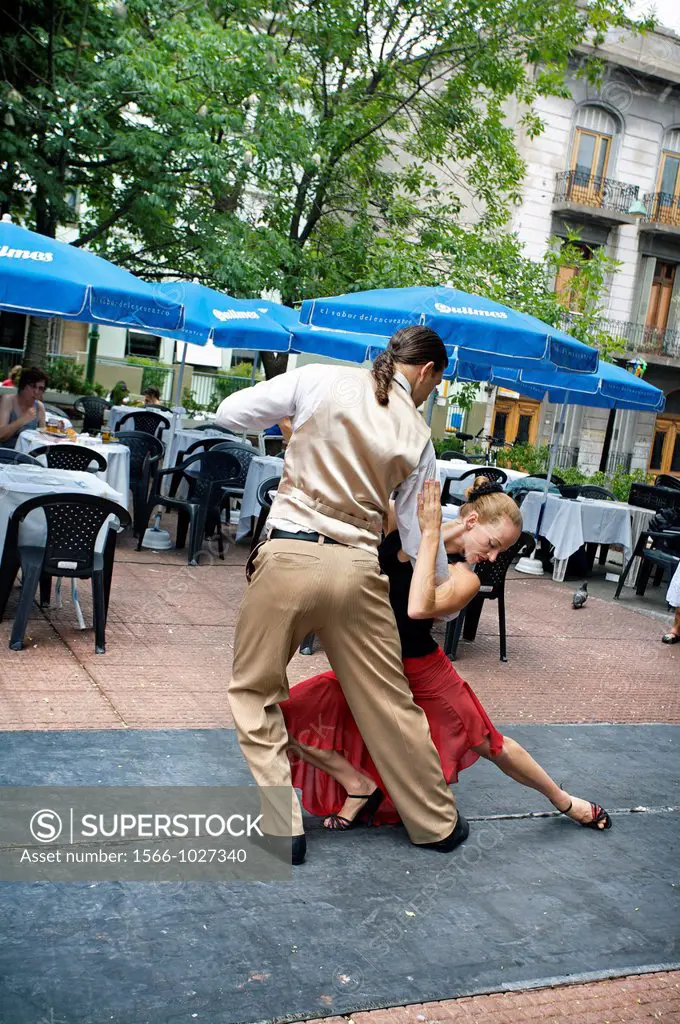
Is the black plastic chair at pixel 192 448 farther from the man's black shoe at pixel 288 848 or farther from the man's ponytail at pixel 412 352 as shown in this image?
the man's black shoe at pixel 288 848

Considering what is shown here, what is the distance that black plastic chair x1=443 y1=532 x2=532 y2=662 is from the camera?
7508 mm

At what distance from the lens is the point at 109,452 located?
377 inches

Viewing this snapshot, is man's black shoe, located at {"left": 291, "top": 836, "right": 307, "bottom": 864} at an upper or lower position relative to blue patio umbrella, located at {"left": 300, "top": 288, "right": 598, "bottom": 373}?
lower

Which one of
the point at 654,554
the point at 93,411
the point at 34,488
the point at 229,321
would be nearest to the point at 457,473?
the point at 654,554

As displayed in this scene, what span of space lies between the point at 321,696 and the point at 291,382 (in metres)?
1.27

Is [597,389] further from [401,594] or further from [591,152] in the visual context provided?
[591,152]

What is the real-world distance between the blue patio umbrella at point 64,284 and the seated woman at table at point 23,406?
149 cm

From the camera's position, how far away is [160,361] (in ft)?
116

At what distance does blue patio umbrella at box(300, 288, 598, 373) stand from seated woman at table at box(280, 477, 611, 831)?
17.4ft

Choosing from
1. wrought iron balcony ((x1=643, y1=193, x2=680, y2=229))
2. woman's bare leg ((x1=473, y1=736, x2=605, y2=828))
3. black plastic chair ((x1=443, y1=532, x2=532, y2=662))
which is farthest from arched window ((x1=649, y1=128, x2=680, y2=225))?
woman's bare leg ((x1=473, y1=736, x2=605, y2=828))

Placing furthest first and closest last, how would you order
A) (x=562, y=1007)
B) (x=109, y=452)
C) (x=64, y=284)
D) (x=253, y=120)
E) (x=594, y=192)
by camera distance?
(x=594, y=192)
(x=253, y=120)
(x=109, y=452)
(x=64, y=284)
(x=562, y=1007)

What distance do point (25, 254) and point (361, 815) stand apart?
538 cm

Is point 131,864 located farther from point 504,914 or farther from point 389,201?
point 389,201

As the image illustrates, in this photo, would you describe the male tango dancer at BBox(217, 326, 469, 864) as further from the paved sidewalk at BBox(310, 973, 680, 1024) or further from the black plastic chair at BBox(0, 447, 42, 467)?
the black plastic chair at BBox(0, 447, 42, 467)
